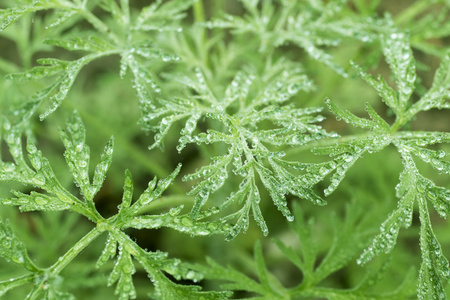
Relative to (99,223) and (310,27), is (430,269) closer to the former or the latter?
(99,223)

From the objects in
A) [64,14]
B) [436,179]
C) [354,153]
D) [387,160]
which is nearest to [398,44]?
[354,153]

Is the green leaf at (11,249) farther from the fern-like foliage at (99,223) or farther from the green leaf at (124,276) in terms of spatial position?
the green leaf at (124,276)

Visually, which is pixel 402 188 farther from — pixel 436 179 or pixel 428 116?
pixel 428 116

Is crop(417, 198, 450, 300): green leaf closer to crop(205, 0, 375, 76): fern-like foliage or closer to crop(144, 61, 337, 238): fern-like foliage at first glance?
crop(144, 61, 337, 238): fern-like foliage

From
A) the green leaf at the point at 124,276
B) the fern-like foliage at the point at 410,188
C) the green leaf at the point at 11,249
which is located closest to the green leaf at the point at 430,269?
the fern-like foliage at the point at 410,188

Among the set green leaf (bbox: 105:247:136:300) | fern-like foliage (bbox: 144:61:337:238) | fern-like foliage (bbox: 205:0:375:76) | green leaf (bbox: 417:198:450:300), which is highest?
fern-like foliage (bbox: 205:0:375:76)

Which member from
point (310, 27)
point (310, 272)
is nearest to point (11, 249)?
point (310, 272)

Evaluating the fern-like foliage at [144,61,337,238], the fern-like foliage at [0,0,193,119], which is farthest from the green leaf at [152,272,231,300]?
the fern-like foliage at [0,0,193,119]
